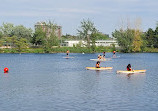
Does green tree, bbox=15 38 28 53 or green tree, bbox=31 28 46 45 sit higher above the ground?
green tree, bbox=31 28 46 45

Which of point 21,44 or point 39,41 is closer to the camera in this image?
point 21,44

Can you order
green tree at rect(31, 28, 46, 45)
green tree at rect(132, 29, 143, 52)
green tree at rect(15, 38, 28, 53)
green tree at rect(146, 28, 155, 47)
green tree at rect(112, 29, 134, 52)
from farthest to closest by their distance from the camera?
green tree at rect(146, 28, 155, 47)
green tree at rect(31, 28, 46, 45)
green tree at rect(132, 29, 143, 52)
green tree at rect(15, 38, 28, 53)
green tree at rect(112, 29, 134, 52)

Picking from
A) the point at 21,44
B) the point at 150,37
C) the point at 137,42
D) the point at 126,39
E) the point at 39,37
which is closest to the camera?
the point at 126,39

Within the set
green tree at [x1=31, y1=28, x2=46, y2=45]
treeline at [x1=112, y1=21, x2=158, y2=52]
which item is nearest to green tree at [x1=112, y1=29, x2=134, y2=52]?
treeline at [x1=112, y1=21, x2=158, y2=52]

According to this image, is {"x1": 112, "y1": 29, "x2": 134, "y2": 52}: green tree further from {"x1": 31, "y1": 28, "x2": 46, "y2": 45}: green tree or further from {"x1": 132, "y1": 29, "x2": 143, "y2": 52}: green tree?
{"x1": 31, "y1": 28, "x2": 46, "y2": 45}: green tree

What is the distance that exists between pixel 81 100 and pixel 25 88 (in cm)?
996

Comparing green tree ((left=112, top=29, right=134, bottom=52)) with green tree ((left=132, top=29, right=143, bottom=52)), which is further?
green tree ((left=132, top=29, right=143, bottom=52))

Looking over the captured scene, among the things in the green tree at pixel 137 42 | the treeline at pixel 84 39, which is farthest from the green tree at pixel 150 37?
the green tree at pixel 137 42

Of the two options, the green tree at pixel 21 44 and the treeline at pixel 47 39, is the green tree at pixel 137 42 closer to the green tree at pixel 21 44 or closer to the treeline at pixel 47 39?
the treeline at pixel 47 39

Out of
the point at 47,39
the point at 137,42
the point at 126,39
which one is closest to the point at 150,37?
the point at 137,42

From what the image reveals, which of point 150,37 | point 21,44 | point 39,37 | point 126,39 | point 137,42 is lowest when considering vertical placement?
point 21,44

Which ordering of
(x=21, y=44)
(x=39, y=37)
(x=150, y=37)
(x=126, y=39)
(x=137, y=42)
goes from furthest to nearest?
(x=150, y=37)
(x=39, y=37)
(x=137, y=42)
(x=21, y=44)
(x=126, y=39)

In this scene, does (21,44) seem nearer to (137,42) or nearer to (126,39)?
(126,39)

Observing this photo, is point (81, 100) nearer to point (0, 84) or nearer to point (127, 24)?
point (0, 84)
